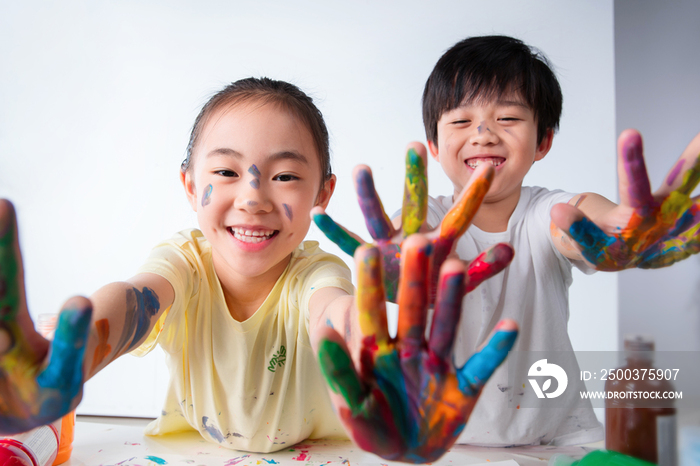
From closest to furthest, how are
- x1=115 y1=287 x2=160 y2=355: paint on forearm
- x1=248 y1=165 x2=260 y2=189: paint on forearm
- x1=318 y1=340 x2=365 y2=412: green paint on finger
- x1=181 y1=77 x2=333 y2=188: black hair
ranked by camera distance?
x1=318 y1=340 x2=365 y2=412: green paint on finger < x1=115 y1=287 x2=160 y2=355: paint on forearm < x1=248 y1=165 x2=260 y2=189: paint on forearm < x1=181 y1=77 x2=333 y2=188: black hair

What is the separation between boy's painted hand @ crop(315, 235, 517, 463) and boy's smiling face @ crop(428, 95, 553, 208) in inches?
26.1

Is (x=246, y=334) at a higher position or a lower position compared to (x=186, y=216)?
lower

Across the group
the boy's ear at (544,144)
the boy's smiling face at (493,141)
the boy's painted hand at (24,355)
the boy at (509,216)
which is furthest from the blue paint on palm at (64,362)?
the boy's ear at (544,144)

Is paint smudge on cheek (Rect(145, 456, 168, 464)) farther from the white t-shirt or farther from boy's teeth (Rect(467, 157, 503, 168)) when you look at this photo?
boy's teeth (Rect(467, 157, 503, 168))

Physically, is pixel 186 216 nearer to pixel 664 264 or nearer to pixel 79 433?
pixel 79 433

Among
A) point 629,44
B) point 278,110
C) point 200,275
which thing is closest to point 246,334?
point 200,275

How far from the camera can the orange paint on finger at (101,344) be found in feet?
1.86

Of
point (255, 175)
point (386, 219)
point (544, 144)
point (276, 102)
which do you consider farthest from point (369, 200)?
point (544, 144)

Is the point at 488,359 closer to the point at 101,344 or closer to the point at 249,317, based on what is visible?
the point at 101,344

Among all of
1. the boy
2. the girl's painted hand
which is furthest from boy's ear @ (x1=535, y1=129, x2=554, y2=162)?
the girl's painted hand

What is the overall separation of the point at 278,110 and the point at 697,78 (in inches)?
64.3

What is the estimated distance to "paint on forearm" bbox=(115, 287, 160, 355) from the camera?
26.3 inches

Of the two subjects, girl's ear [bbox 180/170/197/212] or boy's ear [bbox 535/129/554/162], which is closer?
girl's ear [bbox 180/170/197/212]

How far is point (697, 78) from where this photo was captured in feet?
5.32
